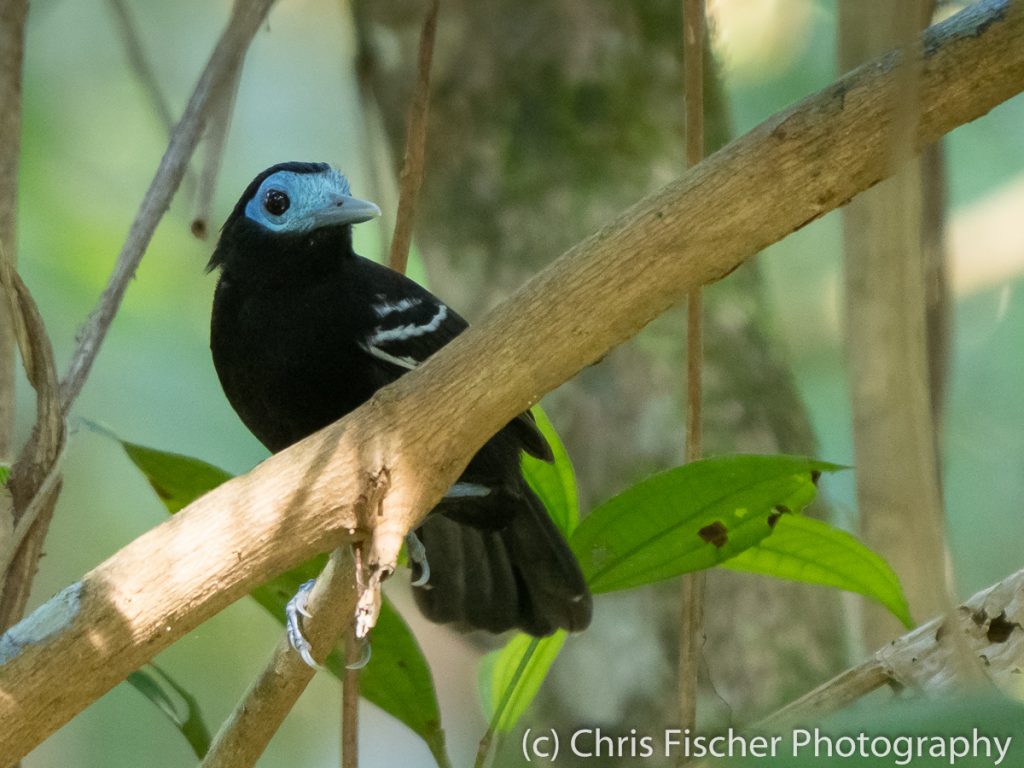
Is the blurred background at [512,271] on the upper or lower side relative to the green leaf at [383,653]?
upper

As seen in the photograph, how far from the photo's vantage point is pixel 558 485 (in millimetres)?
2516

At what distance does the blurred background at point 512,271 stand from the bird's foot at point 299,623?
4.25 feet

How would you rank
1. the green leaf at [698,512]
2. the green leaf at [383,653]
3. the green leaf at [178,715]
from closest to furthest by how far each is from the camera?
1. the green leaf at [698,512]
2. the green leaf at [383,653]
3. the green leaf at [178,715]

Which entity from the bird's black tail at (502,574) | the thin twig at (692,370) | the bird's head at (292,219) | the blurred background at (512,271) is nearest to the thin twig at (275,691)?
the thin twig at (692,370)

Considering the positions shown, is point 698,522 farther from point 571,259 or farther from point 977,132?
point 977,132

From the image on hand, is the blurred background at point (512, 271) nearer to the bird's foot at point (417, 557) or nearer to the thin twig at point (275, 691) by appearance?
the bird's foot at point (417, 557)

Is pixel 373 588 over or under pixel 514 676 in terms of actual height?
under

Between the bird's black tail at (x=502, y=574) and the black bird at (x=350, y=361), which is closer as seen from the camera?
the black bird at (x=350, y=361)

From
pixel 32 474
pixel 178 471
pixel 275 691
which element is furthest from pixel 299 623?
pixel 32 474

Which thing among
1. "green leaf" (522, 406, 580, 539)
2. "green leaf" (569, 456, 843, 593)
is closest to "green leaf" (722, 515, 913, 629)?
"green leaf" (569, 456, 843, 593)

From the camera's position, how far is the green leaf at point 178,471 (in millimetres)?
2283

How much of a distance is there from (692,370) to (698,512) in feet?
1.05

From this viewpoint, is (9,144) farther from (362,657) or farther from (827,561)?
(827,561)

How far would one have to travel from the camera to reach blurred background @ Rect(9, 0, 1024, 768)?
11.6ft
